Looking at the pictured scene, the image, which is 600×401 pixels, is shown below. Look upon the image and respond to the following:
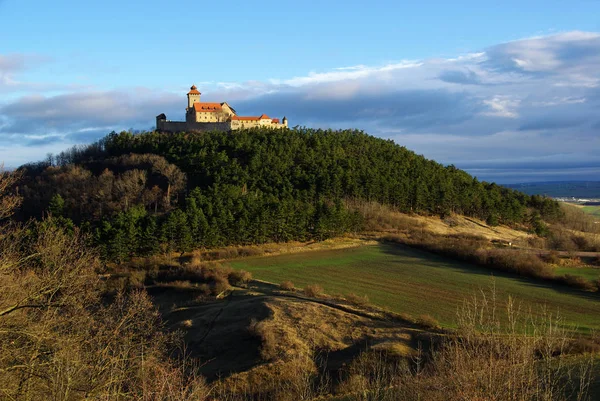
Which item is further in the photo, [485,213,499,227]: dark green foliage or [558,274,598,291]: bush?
[485,213,499,227]: dark green foliage

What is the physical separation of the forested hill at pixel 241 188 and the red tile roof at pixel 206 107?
11174mm

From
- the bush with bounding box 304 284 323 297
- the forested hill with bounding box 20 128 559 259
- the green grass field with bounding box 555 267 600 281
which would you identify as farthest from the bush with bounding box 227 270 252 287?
the green grass field with bounding box 555 267 600 281

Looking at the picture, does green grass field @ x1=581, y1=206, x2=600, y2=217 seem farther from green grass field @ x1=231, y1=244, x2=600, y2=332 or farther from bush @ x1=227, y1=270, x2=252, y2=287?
bush @ x1=227, y1=270, x2=252, y2=287

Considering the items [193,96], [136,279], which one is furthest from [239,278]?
[193,96]

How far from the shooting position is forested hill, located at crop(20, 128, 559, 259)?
165 feet

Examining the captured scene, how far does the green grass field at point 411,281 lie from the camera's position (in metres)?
28.9

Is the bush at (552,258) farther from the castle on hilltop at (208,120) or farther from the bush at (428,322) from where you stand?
the castle on hilltop at (208,120)

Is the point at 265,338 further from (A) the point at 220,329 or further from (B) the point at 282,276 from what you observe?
(B) the point at 282,276

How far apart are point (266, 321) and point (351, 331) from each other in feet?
14.3

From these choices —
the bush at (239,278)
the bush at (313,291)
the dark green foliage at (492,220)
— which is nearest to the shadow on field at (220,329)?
the bush at (239,278)

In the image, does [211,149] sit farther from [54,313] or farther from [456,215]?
[54,313]

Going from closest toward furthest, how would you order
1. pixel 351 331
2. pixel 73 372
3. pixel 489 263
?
pixel 73 372, pixel 351 331, pixel 489 263

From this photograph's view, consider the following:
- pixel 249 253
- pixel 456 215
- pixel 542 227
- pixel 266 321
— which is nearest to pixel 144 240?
pixel 249 253

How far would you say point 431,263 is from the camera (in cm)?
4369
